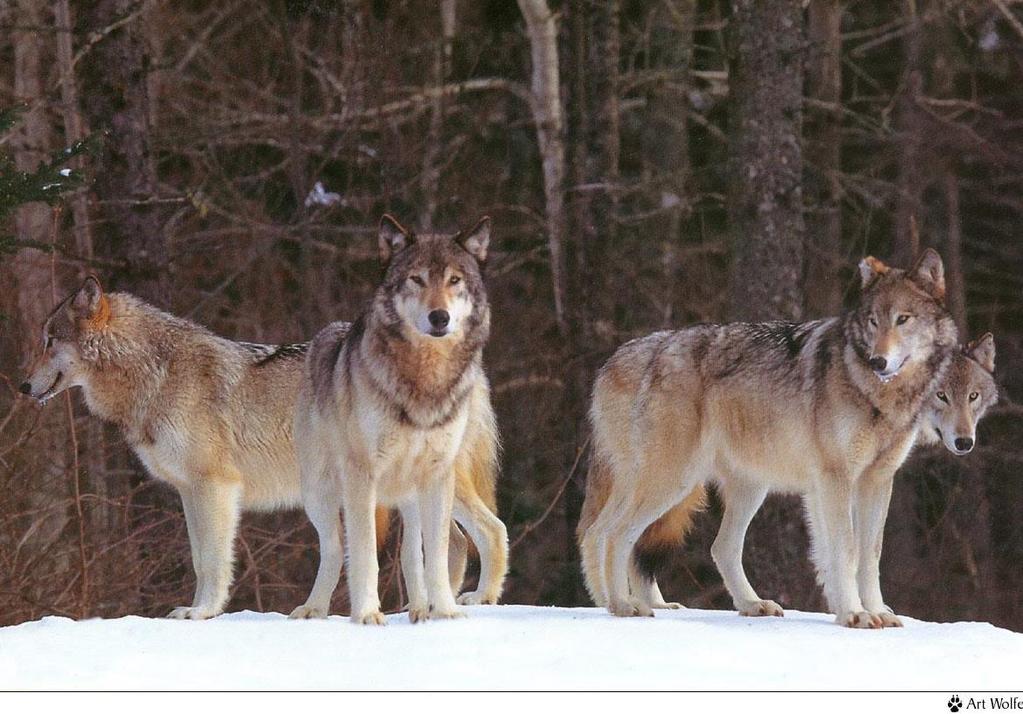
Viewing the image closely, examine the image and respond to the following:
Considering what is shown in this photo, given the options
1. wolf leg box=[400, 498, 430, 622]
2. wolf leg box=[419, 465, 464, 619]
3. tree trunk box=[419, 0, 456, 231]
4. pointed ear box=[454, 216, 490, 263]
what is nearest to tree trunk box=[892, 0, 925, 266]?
tree trunk box=[419, 0, 456, 231]

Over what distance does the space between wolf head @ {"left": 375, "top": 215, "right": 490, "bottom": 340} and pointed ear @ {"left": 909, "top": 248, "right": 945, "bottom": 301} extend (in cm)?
200

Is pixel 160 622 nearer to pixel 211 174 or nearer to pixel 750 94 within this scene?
pixel 750 94

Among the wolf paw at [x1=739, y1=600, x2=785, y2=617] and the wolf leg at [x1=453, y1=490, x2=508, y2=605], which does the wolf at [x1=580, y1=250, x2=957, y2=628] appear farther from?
the wolf leg at [x1=453, y1=490, x2=508, y2=605]

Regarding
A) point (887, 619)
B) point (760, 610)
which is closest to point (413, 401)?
point (760, 610)

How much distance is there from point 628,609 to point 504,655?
117 centimetres

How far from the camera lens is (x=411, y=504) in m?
6.95

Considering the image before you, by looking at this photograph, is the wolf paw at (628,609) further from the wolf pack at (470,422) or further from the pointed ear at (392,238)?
the pointed ear at (392,238)

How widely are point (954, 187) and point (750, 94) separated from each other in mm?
11436

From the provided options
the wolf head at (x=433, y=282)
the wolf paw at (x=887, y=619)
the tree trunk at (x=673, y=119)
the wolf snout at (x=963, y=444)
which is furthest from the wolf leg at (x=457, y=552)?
the tree trunk at (x=673, y=119)

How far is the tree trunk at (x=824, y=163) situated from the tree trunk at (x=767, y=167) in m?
4.12

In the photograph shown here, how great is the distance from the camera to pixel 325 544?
23.6 feet

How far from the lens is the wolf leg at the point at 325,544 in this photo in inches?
279

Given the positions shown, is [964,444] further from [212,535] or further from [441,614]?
[212,535]

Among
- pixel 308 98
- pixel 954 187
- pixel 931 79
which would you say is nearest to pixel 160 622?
pixel 308 98
